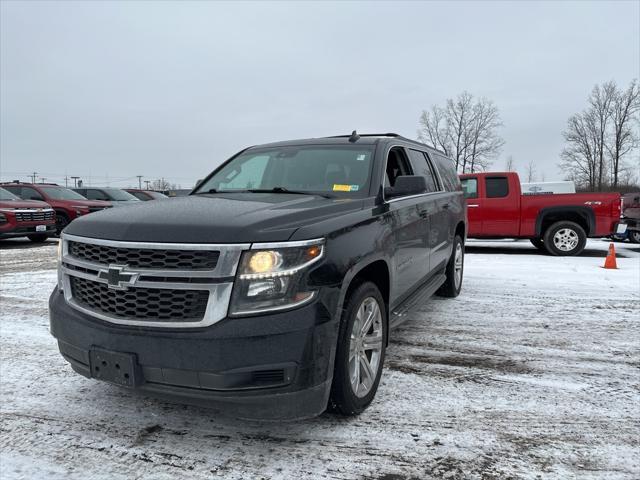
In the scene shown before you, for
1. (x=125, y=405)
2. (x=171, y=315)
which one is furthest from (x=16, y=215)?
(x=171, y=315)

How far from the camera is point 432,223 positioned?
450cm

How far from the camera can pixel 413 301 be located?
403 cm

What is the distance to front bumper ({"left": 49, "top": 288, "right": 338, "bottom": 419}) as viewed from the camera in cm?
221

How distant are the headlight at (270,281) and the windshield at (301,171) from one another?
1.12 metres

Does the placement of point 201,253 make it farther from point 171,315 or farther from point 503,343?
point 503,343

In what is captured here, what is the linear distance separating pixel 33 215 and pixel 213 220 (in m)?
12.2

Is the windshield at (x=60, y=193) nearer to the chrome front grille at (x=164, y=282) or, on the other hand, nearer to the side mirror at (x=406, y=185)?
the chrome front grille at (x=164, y=282)

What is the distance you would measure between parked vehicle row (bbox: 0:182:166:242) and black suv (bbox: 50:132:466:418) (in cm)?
886

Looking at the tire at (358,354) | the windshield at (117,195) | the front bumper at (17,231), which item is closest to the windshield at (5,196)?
the front bumper at (17,231)

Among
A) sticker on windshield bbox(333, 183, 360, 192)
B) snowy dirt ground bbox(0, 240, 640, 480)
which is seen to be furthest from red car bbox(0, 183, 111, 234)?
sticker on windshield bbox(333, 183, 360, 192)

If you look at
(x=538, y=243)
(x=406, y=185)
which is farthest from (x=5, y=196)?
(x=538, y=243)

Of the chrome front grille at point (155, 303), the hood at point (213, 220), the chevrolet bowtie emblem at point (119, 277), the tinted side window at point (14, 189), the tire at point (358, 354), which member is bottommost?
the tire at point (358, 354)

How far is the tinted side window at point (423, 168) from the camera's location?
14.9ft

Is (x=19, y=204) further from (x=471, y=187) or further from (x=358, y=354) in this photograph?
(x=358, y=354)
